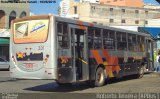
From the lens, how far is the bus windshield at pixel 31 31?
16.7m

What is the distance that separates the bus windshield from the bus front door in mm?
1285

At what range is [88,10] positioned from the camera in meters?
105

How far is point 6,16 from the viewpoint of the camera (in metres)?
56.3

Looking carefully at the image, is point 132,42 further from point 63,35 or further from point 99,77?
point 63,35

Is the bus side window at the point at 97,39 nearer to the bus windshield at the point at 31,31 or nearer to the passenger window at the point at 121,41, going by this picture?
the passenger window at the point at 121,41

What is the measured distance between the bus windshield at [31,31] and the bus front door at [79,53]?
4.22 ft

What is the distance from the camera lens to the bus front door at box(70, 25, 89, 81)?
1738 cm

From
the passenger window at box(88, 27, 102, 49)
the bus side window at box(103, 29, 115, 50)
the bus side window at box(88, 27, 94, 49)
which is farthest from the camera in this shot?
the bus side window at box(103, 29, 115, 50)

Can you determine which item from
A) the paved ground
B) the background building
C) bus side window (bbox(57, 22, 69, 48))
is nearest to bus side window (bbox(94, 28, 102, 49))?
the paved ground

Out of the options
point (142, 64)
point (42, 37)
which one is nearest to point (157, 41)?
point (142, 64)

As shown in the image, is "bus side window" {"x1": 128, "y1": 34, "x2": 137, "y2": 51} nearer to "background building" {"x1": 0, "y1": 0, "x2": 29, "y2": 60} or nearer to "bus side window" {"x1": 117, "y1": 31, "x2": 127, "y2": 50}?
"bus side window" {"x1": 117, "y1": 31, "x2": 127, "y2": 50}

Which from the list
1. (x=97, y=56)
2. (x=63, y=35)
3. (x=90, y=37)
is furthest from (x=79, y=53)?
(x=97, y=56)

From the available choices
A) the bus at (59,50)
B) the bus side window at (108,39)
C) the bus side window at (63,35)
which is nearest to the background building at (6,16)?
the bus side window at (108,39)

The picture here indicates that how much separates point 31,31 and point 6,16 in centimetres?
4027
